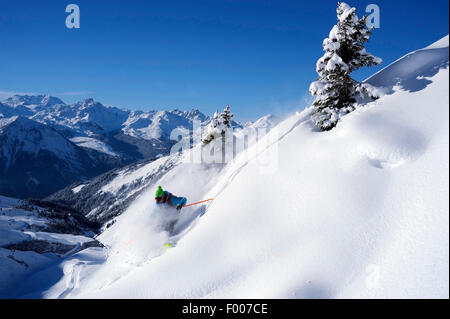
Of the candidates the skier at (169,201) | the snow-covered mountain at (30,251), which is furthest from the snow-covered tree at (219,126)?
the snow-covered mountain at (30,251)

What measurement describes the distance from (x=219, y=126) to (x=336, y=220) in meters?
19.5

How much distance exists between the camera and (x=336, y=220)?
836cm

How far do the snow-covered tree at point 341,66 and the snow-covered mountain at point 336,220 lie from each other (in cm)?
130

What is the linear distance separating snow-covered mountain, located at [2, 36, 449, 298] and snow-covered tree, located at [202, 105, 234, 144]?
1259 centimetres

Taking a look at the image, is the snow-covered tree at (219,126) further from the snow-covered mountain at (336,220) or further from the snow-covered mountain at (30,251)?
the snow-covered mountain at (30,251)

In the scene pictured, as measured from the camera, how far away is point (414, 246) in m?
6.55

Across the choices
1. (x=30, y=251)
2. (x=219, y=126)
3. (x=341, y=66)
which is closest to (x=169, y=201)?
(x=341, y=66)

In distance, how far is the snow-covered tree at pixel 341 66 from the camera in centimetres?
1331

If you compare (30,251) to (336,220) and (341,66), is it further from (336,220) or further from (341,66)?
(341,66)

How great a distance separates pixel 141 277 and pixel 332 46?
49.1ft
